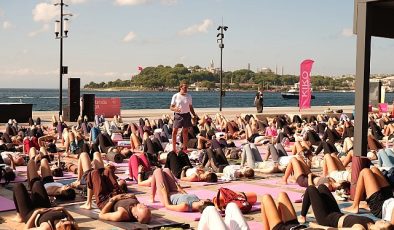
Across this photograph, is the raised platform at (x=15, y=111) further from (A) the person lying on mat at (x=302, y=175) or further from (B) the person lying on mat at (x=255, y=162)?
(A) the person lying on mat at (x=302, y=175)

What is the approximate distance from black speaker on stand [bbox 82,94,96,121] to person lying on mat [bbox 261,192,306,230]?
21.9m

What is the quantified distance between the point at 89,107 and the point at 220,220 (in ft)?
75.7

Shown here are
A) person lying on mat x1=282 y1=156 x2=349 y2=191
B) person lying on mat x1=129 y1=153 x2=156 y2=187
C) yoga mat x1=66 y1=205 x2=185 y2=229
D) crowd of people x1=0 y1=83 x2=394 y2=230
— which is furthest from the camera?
person lying on mat x1=129 y1=153 x2=156 y2=187

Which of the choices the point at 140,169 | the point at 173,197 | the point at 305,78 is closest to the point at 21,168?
the point at 140,169

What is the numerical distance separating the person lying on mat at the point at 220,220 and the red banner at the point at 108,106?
25.4 m

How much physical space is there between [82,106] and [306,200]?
21.7m

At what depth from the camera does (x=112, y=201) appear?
7926mm

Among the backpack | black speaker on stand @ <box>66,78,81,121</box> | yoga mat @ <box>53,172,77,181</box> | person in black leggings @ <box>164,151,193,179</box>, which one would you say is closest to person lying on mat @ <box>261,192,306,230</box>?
the backpack

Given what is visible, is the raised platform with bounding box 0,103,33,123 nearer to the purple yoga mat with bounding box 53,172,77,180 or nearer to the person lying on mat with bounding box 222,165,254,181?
the purple yoga mat with bounding box 53,172,77,180

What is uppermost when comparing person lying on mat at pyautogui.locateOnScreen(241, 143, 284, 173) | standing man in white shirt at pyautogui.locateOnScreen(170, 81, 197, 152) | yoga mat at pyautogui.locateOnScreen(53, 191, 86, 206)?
standing man in white shirt at pyautogui.locateOnScreen(170, 81, 197, 152)

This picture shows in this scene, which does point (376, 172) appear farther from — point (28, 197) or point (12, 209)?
point (12, 209)

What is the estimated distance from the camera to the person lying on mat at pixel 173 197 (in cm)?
830

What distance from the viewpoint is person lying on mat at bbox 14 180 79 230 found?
6535mm

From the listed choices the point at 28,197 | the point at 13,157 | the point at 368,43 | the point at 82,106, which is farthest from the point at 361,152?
the point at 82,106
